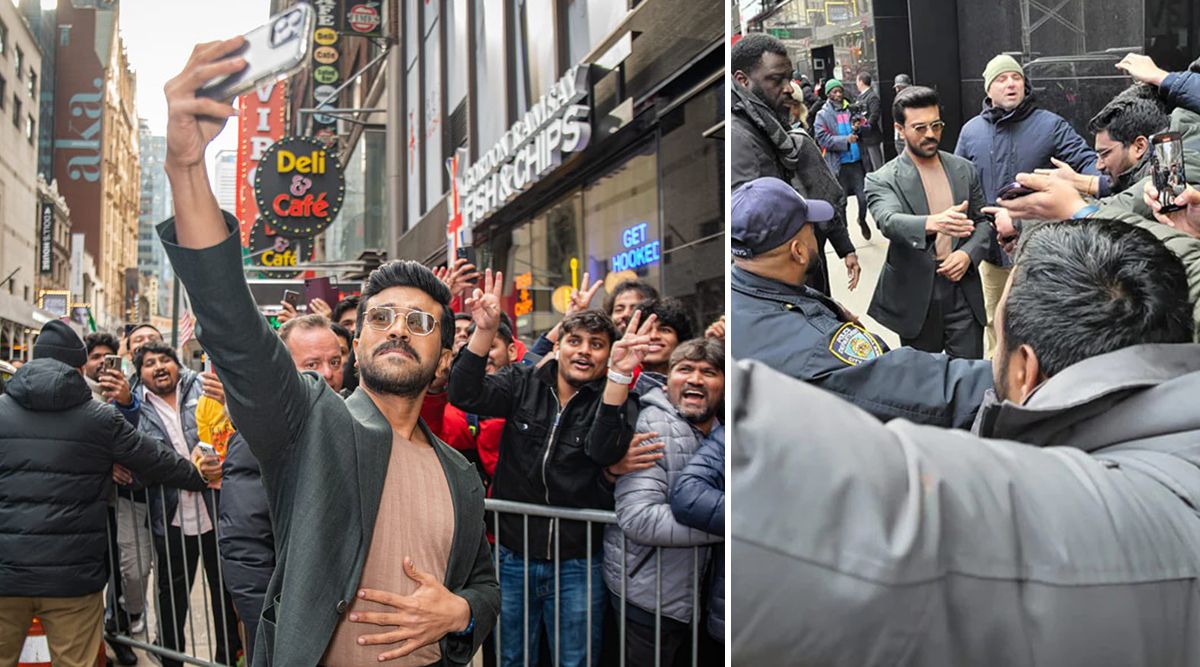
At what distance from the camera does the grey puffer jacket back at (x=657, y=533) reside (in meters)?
2.22

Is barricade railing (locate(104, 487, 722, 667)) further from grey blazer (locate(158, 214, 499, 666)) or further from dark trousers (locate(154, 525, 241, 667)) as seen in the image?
grey blazer (locate(158, 214, 499, 666))

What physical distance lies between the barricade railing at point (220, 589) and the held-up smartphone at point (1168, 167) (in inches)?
57.4

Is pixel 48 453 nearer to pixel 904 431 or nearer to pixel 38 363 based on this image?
pixel 38 363

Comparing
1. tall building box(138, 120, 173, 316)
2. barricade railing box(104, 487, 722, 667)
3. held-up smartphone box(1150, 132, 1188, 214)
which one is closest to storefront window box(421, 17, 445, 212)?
barricade railing box(104, 487, 722, 667)

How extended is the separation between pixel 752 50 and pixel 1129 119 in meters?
0.41

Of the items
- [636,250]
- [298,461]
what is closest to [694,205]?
[636,250]

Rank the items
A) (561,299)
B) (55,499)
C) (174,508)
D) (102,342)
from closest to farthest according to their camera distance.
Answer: (55,499) < (174,508) < (102,342) < (561,299)

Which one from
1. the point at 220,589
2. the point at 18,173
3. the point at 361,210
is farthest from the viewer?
the point at 361,210

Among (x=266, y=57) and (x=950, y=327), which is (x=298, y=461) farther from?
(x=950, y=327)

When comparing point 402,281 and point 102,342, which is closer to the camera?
point 402,281

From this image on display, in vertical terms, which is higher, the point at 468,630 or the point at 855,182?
the point at 855,182

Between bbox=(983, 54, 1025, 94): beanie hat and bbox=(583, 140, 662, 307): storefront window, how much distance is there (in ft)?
9.23

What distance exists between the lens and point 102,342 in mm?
3436

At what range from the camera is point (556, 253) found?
520 centimetres
